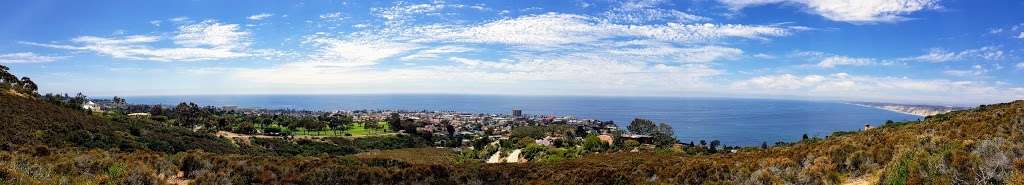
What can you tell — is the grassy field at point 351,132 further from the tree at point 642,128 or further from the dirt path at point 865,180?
the dirt path at point 865,180

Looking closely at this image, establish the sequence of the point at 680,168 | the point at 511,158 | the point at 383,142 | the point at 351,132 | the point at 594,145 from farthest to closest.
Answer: the point at 351,132 → the point at 383,142 → the point at 594,145 → the point at 511,158 → the point at 680,168

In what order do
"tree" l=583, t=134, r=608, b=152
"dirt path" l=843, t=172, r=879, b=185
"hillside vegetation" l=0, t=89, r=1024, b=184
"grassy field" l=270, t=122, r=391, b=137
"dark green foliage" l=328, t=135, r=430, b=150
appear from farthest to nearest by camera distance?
"grassy field" l=270, t=122, r=391, b=137, "dark green foliage" l=328, t=135, r=430, b=150, "tree" l=583, t=134, r=608, b=152, "dirt path" l=843, t=172, r=879, b=185, "hillside vegetation" l=0, t=89, r=1024, b=184

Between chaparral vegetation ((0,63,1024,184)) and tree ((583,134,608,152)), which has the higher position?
chaparral vegetation ((0,63,1024,184))

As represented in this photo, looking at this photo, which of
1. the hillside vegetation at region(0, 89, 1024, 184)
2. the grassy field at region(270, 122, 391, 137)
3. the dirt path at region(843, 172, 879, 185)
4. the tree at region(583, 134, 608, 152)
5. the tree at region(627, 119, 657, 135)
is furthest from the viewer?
the tree at region(627, 119, 657, 135)

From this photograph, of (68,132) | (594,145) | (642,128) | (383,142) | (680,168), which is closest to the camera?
(680,168)

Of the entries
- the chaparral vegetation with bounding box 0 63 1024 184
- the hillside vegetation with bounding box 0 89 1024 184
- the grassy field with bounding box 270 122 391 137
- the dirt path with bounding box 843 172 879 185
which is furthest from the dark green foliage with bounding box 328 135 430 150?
the dirt path with bounding box 843 172 879 185

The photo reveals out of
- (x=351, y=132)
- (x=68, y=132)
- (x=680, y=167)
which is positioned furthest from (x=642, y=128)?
(x=680, y=167)

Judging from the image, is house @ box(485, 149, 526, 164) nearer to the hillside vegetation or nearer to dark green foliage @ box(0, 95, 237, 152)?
the hillside vegetation

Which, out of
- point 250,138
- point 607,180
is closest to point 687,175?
point 607,180

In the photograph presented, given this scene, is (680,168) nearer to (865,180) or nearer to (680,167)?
(680,167)

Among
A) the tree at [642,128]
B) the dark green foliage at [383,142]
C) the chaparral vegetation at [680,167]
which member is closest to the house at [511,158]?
the chaparral vegetation at [680,167]

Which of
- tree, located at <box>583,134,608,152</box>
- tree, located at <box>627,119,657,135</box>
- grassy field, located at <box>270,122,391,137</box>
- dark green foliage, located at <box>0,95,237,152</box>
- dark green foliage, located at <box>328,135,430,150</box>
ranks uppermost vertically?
dark green foliage, located at <box>0,95,237,152</box>

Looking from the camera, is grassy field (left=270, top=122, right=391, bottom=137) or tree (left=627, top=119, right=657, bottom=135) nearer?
grassy field (left=270, top=122, right=391, bottom=137)
